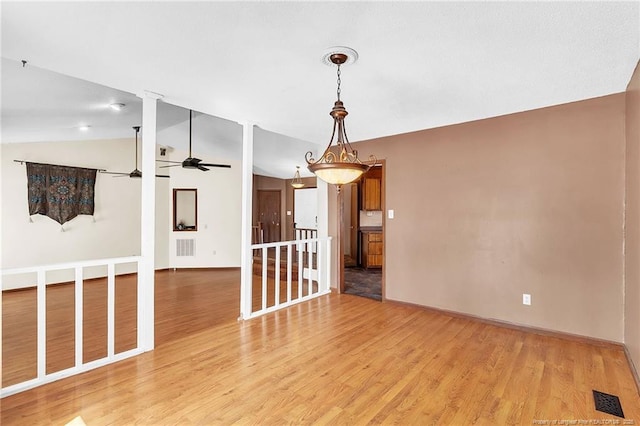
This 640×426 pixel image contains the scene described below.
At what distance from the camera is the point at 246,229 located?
13.0 feet

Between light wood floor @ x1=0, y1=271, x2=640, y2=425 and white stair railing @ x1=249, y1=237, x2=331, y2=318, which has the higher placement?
white stair railing @ x1=249, y1=237, x2=331, y2=318

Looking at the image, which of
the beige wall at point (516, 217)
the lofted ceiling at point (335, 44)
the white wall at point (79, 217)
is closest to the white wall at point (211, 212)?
the white wall at point (79, 217)

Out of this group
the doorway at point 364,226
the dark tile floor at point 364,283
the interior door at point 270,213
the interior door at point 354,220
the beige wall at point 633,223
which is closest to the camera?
the beige wall at point 633,223

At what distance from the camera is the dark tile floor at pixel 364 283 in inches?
205

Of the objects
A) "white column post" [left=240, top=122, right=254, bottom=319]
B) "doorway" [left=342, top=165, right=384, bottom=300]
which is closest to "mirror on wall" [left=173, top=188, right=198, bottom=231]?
"doorway" [left=342, top=165, right=384, bottom=300]

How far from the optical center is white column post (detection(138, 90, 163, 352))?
299cm

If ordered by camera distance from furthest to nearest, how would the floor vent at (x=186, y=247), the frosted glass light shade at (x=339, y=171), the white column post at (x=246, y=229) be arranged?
the floor vent at (x=186, y=247) < the white column post at (x=246, y=229) < the frosted glass light shade at (x=339, y=171)

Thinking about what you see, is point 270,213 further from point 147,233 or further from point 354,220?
point 147,233

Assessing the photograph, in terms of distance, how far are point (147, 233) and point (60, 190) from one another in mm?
4067

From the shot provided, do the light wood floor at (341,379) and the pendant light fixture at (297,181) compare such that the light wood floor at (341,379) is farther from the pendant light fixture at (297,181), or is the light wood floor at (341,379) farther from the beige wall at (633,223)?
the pendant light fixture at (297,181)

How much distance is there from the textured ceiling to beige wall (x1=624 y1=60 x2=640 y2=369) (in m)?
0.26

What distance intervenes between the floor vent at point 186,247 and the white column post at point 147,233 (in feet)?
15.1

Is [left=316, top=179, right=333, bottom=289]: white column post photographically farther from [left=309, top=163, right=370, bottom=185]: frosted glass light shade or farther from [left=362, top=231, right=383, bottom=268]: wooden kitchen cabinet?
[left=309, top=163, right=370, bottom=185]: frosted glass light shade

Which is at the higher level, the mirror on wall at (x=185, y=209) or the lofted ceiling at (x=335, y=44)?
the lofted ceiling at (x=335, y=44)
